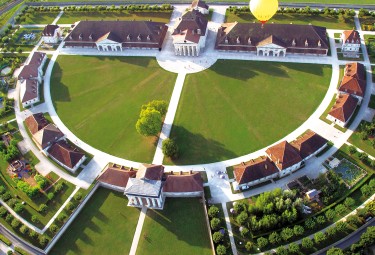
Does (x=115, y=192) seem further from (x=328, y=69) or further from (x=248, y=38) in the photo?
(x=328, y=69)

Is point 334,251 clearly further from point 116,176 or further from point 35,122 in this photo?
point 35,122

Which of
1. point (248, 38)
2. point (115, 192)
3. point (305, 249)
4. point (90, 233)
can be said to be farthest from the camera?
point (248, 38)

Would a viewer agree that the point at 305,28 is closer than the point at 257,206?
No

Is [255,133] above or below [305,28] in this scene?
below

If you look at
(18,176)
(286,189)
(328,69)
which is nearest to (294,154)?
(286,189)

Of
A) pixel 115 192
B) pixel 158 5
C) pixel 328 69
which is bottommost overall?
pixel 115 192

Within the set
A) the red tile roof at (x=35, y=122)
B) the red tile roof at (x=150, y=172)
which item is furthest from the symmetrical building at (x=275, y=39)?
the red tile roof at (x=35, y=122)
